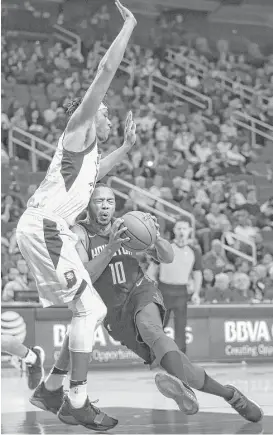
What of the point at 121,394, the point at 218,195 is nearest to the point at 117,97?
the point at 218,195

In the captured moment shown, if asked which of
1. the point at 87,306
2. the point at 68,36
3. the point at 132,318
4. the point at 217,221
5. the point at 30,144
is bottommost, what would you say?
the point at 132,318

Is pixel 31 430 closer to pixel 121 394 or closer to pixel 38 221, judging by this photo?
pixel 38 221

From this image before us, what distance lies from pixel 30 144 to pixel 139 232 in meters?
12.0

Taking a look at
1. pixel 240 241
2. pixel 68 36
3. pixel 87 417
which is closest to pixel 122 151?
pixel 87 417

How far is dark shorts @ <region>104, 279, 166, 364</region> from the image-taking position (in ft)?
20.5

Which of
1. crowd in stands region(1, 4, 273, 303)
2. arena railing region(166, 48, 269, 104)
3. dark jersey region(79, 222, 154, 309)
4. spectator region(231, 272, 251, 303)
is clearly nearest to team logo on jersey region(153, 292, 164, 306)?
dark jersey region(79, 222, 154, 309)

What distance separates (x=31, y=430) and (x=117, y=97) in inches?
569

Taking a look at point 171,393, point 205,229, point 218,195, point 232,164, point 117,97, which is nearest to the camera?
point 171,393

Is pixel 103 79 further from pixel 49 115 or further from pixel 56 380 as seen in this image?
pixel 49 115

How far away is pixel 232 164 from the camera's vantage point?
18.4m

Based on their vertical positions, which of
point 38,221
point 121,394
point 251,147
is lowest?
point 121,394

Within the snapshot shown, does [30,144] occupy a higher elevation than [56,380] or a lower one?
higher

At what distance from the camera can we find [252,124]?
20.5m

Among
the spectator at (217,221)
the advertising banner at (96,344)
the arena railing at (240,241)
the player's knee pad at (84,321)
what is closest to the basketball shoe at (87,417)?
the player's knee pad at (84,321)
